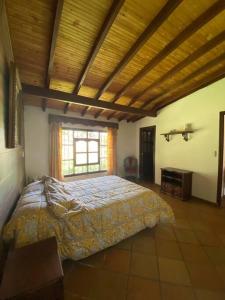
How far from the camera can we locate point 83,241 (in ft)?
5.51

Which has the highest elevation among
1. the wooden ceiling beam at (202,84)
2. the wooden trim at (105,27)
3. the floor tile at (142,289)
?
the wooden trim at (105,27)

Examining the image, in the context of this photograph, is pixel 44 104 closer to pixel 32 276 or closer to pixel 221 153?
pixel 32 276

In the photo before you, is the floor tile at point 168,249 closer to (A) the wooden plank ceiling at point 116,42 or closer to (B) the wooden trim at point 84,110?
(A) the wooden plank ceiling at point 116,42

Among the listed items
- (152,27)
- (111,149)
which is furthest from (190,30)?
(111,149)

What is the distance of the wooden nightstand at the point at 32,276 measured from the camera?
0.89 m

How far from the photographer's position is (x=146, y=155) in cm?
562

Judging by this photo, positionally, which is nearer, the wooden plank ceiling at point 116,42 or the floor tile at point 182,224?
the wooden plank ceiling at point 116,42

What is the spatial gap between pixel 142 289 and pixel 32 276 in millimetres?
1059

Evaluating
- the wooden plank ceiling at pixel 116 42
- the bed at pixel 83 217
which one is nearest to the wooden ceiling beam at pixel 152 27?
the wooden plank ceiling at pixel 116 42

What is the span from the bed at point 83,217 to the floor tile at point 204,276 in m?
0.70

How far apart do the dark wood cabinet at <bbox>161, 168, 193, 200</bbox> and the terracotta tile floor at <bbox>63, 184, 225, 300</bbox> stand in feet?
4.16

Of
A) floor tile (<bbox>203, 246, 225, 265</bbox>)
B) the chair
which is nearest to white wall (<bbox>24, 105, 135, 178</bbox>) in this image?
the chair

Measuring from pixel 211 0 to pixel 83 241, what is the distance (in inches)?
128

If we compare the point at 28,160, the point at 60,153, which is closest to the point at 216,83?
the point at 60,153
